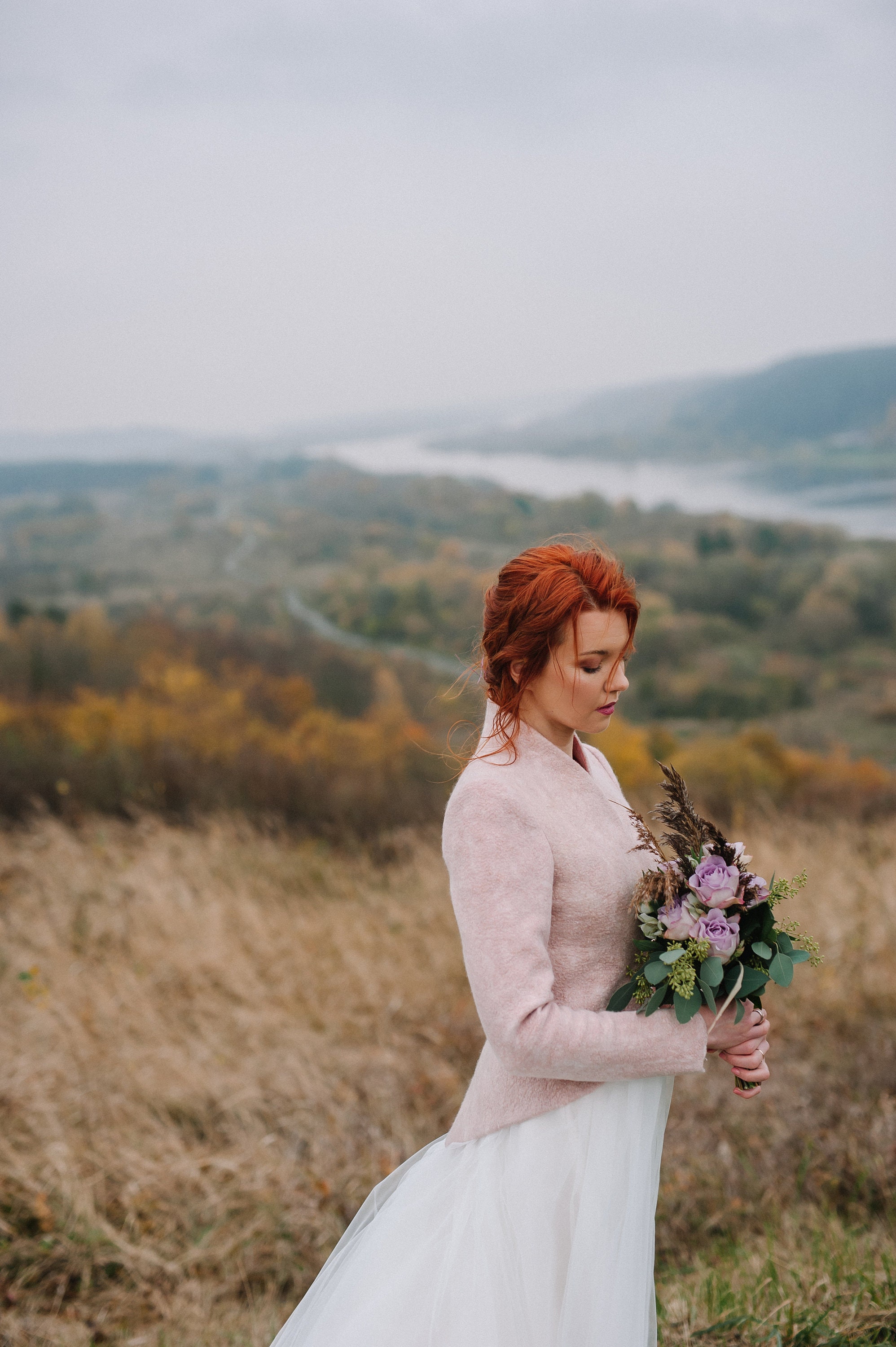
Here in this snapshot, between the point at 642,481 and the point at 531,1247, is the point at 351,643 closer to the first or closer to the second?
the point at 642,481

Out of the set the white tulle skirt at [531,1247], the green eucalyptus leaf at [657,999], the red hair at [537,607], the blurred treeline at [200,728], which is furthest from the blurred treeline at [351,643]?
the green eucalyptus leaf at [657,999]

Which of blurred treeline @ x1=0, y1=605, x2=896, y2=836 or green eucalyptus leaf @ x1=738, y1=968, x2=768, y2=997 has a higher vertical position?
green eucalyptus leaf @ x1=738, y1=968, x2=768, y2=997

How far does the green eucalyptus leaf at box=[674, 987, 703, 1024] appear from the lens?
150 cm

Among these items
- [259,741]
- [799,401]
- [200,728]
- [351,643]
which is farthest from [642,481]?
[200,728]

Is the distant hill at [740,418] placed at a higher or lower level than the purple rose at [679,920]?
higher

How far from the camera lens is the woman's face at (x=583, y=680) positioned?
63.7 inches

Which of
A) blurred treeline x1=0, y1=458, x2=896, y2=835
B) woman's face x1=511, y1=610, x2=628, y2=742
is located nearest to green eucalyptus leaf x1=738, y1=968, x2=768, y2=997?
woman's face x1=511, y1=610, x2=628, y2=742

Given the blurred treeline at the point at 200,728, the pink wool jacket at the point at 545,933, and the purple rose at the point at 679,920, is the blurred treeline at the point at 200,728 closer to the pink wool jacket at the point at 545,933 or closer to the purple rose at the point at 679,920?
the pink wool jacket at the point at 545,933

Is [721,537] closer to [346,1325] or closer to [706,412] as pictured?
[706,412]

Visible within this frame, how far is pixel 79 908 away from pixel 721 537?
7761mm

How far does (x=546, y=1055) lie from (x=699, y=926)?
298 millimetres

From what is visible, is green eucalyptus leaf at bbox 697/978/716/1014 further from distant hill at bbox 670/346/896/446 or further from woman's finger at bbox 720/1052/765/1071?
distant hill at bbox 670/346/896/446

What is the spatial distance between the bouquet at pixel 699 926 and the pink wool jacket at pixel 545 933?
2.1 inches

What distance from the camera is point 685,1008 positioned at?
1.50m
